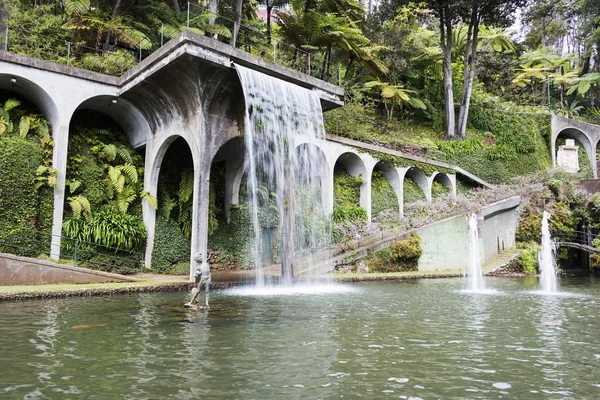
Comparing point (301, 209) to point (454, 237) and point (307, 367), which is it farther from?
point (307, 367)

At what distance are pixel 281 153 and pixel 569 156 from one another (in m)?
27.7

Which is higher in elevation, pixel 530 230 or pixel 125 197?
pixel 125 197

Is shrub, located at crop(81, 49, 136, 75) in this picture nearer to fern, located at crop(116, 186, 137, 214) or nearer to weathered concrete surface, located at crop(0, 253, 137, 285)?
fern, located at crop(116, 186, 137, 214)

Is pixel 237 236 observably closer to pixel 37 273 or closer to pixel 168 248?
pixel 168 248

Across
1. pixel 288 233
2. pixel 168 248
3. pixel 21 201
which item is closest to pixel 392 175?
pixel 288 233

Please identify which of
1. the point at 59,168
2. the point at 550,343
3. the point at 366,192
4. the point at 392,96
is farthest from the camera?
the point at 392,96

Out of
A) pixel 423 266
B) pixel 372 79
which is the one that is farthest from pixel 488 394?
pixel 372 79

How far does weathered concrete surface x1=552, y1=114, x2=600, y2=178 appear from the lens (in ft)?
111

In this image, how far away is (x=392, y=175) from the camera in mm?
25438

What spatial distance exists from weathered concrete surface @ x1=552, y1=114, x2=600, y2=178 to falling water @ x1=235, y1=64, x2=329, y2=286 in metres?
23.1

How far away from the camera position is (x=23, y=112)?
50.9ft

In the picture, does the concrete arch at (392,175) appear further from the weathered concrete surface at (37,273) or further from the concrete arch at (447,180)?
the weathered concrete surface at (37,273)


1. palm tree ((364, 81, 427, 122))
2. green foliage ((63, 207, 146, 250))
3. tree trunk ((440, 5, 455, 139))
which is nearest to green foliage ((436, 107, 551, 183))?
tree trunk ((440, 5, 455, 139))

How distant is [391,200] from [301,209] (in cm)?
680
